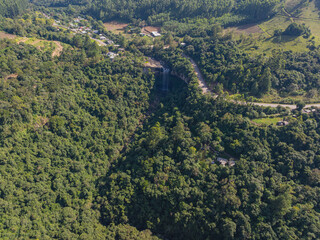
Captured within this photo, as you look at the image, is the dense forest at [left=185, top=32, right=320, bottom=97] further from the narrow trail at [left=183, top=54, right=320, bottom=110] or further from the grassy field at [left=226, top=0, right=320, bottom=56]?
the grassy field at [left=226, top=0, right=320, bottom=56]

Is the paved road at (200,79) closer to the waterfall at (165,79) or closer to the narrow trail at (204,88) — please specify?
the narrow trail at (204,88)

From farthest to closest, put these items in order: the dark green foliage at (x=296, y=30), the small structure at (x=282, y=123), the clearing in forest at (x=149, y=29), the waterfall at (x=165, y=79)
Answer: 1. the clearing in forest at (x=149, y=29)
2. the dark green foliage at (x=296, y=30)
3. the waterfall at (x=165, y=79)
4. the small structure at (x=282, y=123)

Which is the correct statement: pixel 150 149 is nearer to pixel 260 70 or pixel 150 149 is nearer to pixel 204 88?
pixel 204 88

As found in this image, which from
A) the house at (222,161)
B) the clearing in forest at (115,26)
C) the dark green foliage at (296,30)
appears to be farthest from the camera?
the clearing in forest at (115,26)

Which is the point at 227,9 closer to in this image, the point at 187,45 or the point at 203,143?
the point at 187,45

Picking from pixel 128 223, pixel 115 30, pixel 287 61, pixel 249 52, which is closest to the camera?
pixel 128 223

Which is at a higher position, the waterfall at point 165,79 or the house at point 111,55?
the house at point 111,55

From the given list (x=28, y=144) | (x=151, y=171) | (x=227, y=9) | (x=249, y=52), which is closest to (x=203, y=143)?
(x=151, y=171)

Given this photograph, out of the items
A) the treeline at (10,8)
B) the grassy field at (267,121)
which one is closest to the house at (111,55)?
the grassy field at (267,121)

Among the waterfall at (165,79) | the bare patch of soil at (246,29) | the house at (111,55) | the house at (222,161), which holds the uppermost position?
the bare patch of soil at (246,29)
